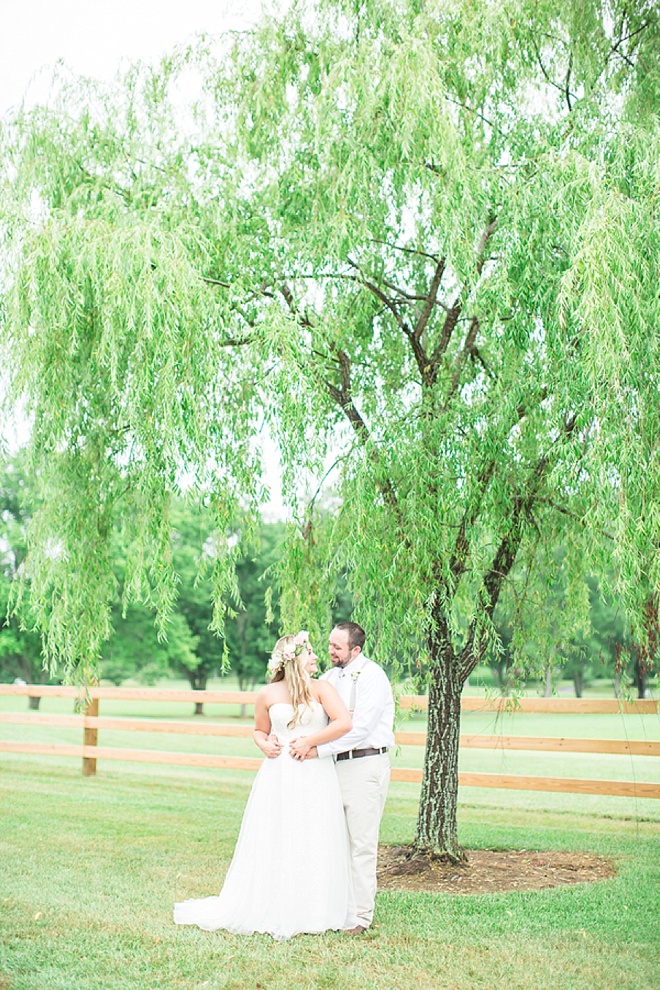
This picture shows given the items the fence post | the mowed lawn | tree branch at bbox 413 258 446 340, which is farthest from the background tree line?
tree branch at bbox 413 258 446 340

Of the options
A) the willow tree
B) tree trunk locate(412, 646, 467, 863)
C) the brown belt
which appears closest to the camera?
the brown belt

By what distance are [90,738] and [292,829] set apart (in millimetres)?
7810

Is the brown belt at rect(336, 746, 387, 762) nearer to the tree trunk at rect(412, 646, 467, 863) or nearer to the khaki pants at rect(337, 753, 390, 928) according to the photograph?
the khaki pants at rect(337, 753, 390, 928)

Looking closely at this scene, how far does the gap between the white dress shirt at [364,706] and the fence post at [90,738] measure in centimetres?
693

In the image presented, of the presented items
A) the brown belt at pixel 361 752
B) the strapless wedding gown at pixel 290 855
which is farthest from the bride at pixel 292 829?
the brown belt at pixel 361 752

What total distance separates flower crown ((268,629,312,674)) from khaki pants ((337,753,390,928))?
709 mm

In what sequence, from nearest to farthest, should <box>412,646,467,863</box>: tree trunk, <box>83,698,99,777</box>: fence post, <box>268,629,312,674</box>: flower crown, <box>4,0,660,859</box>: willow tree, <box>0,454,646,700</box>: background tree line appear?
<box>268,629,312,674</box>: flower crown, <box>4,0,660,859</box>: willow tree, <box>412,646,467,863</box>: tree trunk, <box>83,698,99,777</box>: fence post, <box>0,454,646,700</box>: background tree line

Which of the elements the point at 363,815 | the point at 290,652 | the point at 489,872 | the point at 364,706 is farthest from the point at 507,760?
the point at 290,652

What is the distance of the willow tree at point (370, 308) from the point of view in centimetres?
616

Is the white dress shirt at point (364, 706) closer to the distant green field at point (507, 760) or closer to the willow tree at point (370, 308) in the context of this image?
the willow tree at point (370, 308)

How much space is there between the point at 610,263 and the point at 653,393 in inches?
32.3

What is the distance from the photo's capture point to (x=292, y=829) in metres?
5.22

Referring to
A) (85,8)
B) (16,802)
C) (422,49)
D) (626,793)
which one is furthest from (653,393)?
(85,8)

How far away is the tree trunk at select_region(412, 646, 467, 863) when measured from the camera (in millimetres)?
7316
